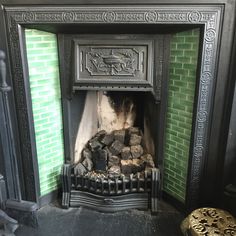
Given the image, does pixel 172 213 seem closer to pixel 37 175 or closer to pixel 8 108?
pixel 37 175

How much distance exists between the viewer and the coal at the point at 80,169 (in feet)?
6.24

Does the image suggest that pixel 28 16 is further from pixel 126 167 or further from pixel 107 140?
pixel 126 167

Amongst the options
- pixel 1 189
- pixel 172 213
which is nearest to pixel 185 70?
pixel 172 213

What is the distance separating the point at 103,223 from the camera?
1753 millimetres

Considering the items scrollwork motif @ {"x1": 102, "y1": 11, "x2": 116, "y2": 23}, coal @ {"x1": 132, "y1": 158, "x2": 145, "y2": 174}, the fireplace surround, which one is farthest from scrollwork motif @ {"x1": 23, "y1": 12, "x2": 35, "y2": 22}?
coal @ {"x1": 132, "y1": 158, "x2": 145, "y2": 174}

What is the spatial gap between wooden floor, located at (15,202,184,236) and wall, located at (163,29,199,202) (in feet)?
0.63

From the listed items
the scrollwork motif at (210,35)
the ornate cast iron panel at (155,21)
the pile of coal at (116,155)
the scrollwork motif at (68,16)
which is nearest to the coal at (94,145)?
the pile of coal at (116,155)

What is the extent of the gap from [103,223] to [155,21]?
1.30 metres

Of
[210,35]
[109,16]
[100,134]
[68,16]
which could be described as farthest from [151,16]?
[100,134]

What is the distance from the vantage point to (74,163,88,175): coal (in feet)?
6.24

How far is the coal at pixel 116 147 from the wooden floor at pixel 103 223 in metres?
0.44

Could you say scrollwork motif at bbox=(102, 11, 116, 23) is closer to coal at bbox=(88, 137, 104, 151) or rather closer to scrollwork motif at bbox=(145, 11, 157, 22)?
scrollwork motif at bbox=(145, 11, 157, 22)

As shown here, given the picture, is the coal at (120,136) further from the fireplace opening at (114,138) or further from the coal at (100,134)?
the coal at (100,134)

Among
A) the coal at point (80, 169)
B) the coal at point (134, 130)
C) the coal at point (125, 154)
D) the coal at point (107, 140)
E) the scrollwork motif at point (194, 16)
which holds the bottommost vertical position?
the coal at point (80, 169)
